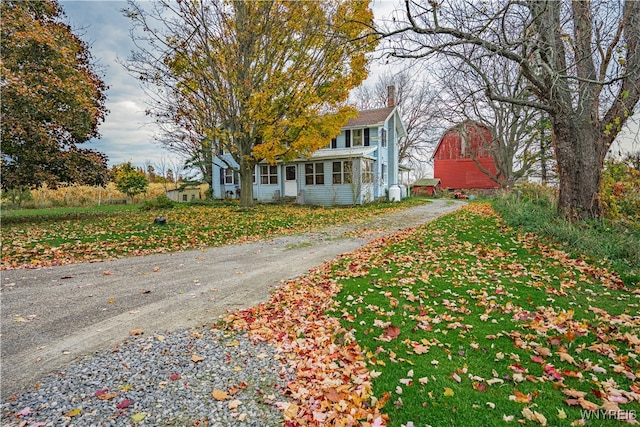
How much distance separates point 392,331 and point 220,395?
194 cm

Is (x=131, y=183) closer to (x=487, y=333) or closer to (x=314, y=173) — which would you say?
(x=314, y=173)

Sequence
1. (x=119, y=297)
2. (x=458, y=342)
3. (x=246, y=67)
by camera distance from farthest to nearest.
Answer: (x=246, y=67) < (x=119, y=297) < (x=458, y=342)

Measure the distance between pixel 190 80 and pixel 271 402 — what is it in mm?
14171

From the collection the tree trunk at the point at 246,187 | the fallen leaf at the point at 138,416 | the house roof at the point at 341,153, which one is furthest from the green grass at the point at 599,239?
the tree trunk at the point at 246,187

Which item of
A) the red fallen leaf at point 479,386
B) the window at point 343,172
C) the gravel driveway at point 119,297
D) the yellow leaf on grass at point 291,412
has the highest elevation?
the window at point 343,172

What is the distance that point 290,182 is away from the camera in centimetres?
2227

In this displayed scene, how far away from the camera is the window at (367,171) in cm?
2029

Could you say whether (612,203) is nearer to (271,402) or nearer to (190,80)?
(271,402)

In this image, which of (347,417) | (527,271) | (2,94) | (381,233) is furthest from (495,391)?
(2,94)

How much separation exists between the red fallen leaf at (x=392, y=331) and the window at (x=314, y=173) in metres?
17.6

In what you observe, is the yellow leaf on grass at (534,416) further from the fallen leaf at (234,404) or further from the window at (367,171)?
the window at (367,171)

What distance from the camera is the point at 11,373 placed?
2891mm

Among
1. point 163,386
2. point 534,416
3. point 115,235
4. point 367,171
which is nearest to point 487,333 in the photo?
point 534,416

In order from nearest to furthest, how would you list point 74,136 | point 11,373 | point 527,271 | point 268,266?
1. point 11,373
2. point 527,271
3. point 268,266
4. point 74,136
